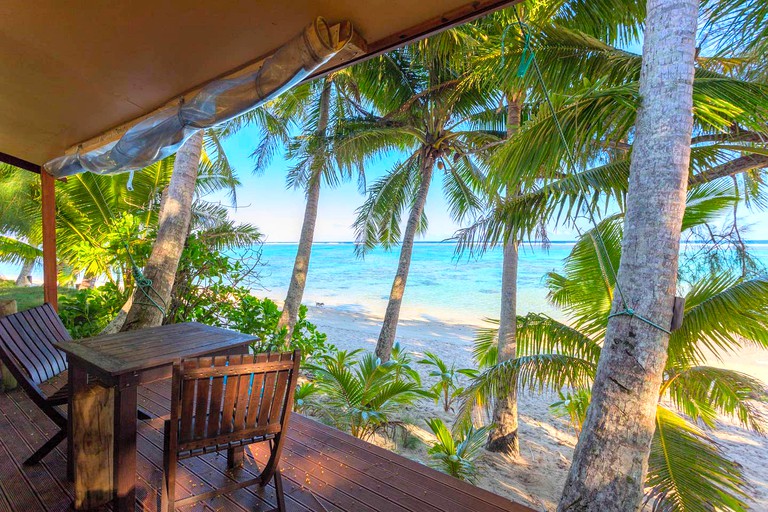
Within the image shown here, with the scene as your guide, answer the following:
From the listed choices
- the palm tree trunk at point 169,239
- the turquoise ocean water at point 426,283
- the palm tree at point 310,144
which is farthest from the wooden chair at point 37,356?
the turquoise ocean water at point 426,283

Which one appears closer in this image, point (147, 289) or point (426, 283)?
point (147, 289)

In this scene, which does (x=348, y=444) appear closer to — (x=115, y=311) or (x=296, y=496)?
(x=296, y=496)

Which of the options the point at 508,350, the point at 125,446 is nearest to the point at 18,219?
the point at 125,446

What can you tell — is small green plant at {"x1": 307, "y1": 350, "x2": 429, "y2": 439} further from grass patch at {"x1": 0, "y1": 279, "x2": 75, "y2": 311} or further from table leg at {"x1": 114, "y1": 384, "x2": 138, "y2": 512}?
grass patch at {"x1": 0, "y1": 279, "x2": 75, "y2": 311}

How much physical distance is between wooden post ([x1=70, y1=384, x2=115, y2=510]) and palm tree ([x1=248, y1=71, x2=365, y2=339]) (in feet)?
13.1

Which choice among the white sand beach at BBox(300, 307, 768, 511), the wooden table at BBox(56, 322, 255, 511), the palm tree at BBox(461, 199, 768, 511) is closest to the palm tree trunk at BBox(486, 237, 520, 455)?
the white sand beach at BBox(300, 307, 768, 511)

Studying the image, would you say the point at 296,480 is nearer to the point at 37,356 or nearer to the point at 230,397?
the point at 230,397

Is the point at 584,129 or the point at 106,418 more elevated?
the point at 584,129

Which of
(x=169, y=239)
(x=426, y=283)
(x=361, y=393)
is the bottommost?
(x=426, y=283)

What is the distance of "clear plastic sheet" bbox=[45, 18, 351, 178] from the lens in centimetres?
159

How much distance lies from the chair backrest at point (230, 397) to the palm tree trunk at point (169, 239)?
3369 millimetres

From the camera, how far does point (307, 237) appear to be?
699 centimetres

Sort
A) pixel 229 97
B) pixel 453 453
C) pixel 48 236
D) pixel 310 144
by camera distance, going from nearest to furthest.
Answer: pixel 229 97 < pixel 453 453 < pixel 48 236 < pixel 310 144

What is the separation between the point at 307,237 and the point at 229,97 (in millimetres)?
5194
